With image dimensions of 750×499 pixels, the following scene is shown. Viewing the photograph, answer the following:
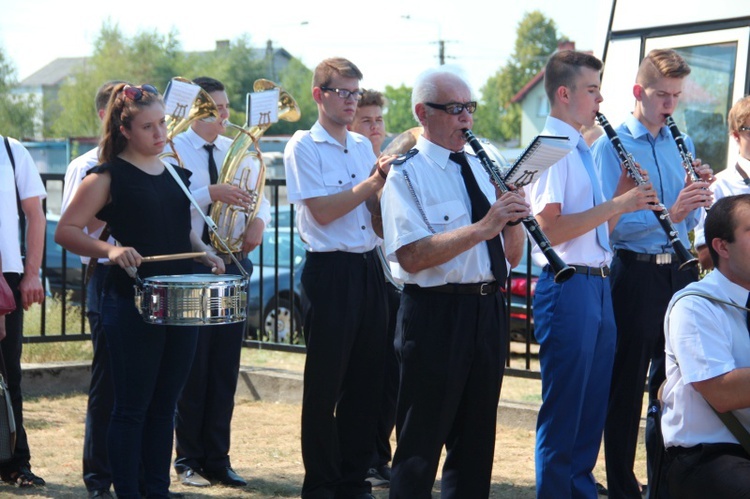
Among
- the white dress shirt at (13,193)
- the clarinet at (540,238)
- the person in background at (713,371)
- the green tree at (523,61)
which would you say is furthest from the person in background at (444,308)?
the green tree at (523,61)

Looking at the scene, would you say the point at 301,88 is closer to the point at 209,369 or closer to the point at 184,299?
the point at 209,369

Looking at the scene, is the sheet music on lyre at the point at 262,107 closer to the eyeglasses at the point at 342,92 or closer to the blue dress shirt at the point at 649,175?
the eyeglasses at the point at 342,92

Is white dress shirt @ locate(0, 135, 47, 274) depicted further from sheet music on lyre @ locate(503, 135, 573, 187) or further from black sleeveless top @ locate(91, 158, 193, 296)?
sheet music on lyre @ locate(503, 135, 573, 187)

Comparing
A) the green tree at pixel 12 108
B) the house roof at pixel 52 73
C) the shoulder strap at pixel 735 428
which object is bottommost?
the shoulder strap at pixel 735 428

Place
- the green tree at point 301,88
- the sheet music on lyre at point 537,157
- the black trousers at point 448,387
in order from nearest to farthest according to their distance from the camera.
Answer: the sheet music on lyre at point 537,157 < the black trousers at point 448,387 < the green tree at point 301,88

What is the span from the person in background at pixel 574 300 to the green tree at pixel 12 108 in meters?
65.7

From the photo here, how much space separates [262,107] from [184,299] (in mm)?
1591

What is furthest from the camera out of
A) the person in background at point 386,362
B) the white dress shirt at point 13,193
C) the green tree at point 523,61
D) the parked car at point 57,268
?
the green tree at point 523,61

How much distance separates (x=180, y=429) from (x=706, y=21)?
4728mm

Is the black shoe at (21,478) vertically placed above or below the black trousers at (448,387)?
below

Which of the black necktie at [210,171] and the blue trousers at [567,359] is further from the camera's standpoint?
the black necktie at [210,171]

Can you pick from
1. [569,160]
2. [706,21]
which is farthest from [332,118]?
[706,21]

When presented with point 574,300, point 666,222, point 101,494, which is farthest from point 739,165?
point 101,494

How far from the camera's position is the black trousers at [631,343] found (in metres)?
5.32
